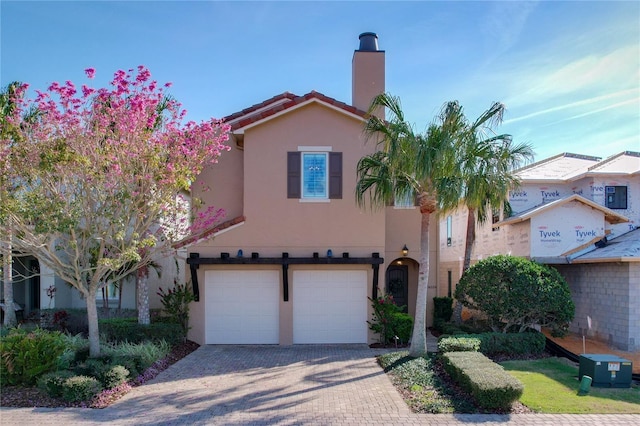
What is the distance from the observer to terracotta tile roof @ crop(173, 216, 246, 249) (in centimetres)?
1244

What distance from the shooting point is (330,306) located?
48.0 feet

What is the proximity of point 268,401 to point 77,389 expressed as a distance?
333 cm

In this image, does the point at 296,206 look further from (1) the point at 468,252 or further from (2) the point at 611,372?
(2) the point at 611,372

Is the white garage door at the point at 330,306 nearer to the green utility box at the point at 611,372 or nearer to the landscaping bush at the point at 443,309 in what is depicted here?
the landscaping bush at the point at 443,309

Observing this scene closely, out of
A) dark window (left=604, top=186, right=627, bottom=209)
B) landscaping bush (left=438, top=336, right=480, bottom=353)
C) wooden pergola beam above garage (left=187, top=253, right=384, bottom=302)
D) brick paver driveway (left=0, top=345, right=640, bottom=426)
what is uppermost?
dark window (left=604, top=186, right=627, bottom=209)

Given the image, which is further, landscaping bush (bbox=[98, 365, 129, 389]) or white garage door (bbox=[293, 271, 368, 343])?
white garage door (bbox=[293, 271, 368, 343])

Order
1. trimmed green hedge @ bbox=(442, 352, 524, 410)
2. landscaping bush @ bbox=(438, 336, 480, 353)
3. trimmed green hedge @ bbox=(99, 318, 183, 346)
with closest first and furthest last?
trimmed green hedge @ bbox=(442, 352, 524, 410) → landscaping bush @ bbox=(438, 336, 480, 353) → trimmed green hedge @ bbox=(99, 318, 183, 346)

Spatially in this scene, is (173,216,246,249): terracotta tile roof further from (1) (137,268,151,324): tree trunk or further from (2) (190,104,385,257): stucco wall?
(1) (137,268,151,324): tree trunk

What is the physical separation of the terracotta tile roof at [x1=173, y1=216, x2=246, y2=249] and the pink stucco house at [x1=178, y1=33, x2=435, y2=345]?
64 mm

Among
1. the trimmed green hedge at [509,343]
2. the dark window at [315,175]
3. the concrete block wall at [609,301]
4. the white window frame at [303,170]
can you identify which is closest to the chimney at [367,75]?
the white window frame at [303,170]

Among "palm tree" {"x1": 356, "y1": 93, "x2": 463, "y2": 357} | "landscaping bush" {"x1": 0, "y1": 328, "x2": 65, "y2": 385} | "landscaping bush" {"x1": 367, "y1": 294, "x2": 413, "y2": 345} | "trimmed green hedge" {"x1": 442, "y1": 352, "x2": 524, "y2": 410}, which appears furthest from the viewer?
"landscaping bush" {"x1": 367, "y1": 294, "x2": 413, "y2": 345}

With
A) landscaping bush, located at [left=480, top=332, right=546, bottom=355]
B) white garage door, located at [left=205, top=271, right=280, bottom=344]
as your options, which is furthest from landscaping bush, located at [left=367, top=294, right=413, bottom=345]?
white garage door, located at [left=205, top=271, right=280, bottom=344]

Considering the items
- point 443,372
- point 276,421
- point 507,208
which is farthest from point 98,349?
point 507,208

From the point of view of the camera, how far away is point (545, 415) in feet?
26.5
